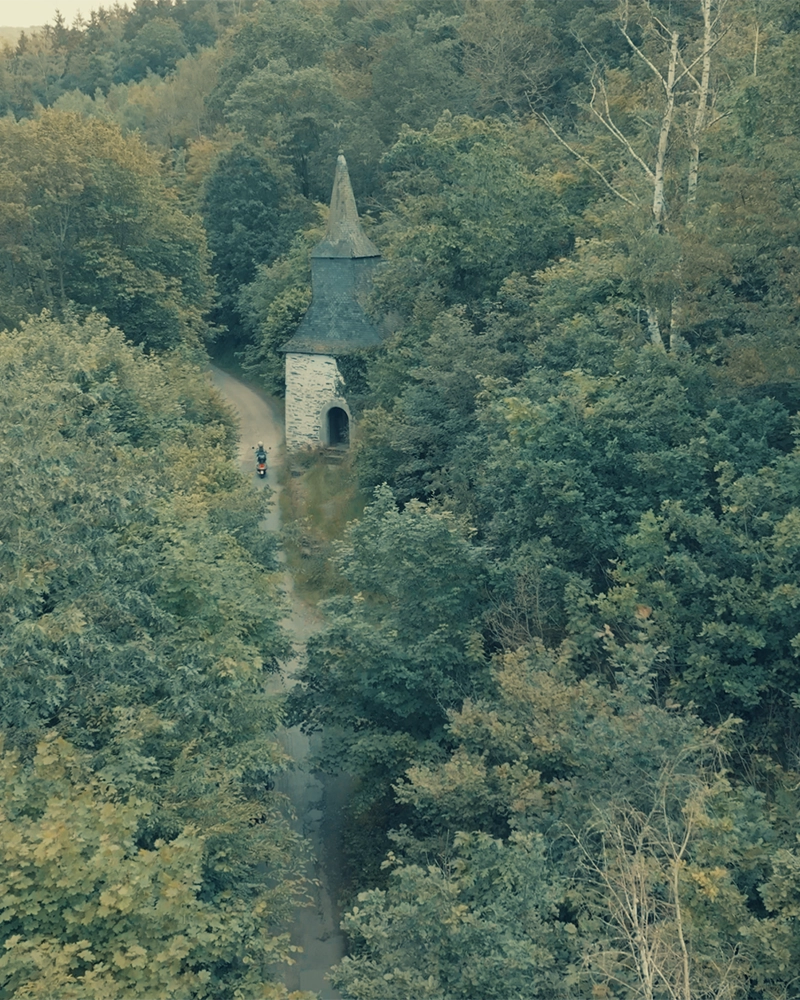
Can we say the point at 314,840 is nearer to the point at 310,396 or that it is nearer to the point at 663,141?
the point at 663,141

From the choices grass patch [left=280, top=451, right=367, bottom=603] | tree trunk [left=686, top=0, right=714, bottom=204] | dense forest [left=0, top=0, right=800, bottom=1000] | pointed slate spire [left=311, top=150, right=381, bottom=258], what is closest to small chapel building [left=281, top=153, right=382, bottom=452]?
pointed slate spire [left=311, top=150, right=381, bottom=258]

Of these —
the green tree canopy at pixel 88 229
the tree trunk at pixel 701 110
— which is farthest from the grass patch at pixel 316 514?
the tree trunk at pixel 701 110

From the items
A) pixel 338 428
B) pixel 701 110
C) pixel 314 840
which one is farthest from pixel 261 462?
pixel 701 110

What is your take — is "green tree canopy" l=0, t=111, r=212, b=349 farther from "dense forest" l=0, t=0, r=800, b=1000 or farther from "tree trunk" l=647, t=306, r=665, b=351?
"tree trunk" l=647, t=306, r=665, b=351

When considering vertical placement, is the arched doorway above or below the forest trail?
above

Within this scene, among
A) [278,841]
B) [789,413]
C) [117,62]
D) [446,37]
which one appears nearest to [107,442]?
[278,841]

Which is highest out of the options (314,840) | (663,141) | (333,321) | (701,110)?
(701,110)
